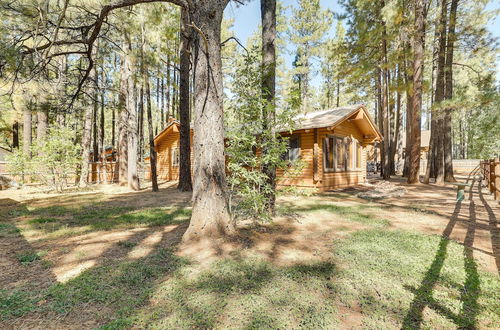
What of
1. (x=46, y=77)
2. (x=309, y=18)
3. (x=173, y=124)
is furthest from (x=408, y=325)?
(x=309, y=18)

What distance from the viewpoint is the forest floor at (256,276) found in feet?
7.39

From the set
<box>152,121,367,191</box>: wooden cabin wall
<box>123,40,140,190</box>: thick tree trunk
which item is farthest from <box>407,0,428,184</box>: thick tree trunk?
<box>123,40,140,190</box>: thick tree trunk

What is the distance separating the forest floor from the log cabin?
223 inches

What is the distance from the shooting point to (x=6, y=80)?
4.71 meters

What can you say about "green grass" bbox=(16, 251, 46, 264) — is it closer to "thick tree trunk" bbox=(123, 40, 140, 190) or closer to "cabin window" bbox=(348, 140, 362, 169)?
"thick tree trunk" bbox=(123, 40, 140, 190)

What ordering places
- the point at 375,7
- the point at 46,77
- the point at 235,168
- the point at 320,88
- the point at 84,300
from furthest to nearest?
the point at 320,88 → the point at 375,7 → the point at 46,77 → the point at 235,168 → the point at 84,300

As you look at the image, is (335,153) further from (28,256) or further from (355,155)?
(28,256)

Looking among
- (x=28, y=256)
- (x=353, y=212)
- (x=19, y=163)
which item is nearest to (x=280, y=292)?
(x=28, y=256)

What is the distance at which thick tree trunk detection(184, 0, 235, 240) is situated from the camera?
4.03 meters

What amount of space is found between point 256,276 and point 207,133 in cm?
235

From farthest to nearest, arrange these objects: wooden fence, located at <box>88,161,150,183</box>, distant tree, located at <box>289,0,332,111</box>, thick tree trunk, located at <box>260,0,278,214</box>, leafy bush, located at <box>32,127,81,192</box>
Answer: distant tree, located at <box>289,0,332,111</box> < wooden fence, located at <box>88,161,150,183</box> < leafy bush, located at <box>32,127,81,192</box> < thick tree trunk, located at <box>260,0,278,214</box>

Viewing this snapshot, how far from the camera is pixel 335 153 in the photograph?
12.4 meters

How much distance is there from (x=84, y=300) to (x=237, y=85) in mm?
4188

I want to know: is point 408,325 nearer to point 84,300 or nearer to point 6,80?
point 84,300
